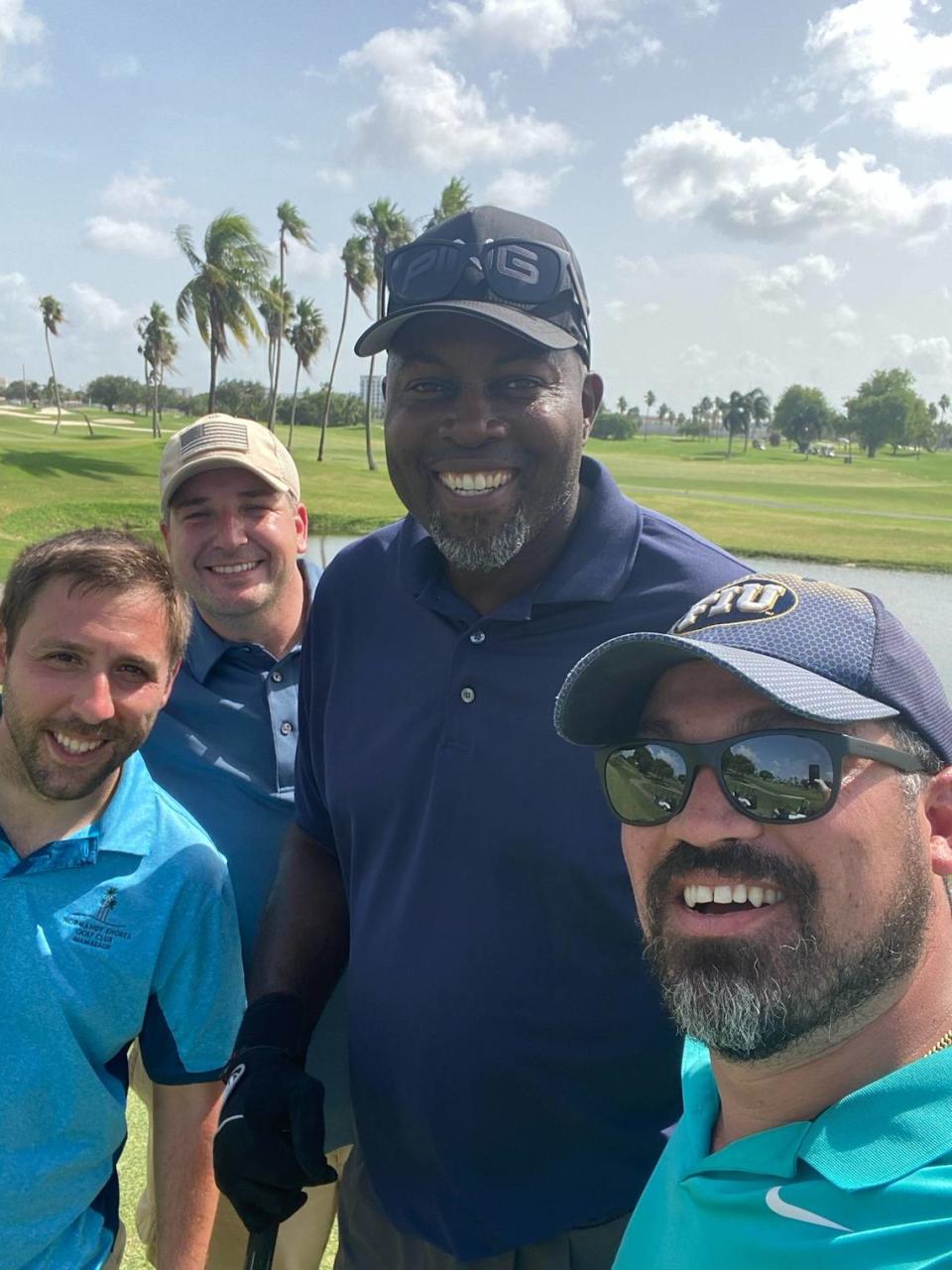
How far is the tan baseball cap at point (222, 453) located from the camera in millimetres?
3035

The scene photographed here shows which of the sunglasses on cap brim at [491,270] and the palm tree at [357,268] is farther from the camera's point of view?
the palm tree at [357,268]

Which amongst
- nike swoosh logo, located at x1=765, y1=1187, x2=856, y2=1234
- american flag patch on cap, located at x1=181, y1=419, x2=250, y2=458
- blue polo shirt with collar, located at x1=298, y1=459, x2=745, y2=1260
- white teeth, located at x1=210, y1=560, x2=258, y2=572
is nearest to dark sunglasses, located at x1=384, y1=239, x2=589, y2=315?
blue polo shirt with collar, located at x1=298, y1=459, x2=745, y2=1260

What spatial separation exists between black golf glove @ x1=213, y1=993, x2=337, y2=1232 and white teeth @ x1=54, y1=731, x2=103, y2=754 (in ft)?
2.40

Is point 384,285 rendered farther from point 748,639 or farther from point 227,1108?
point 227,1108

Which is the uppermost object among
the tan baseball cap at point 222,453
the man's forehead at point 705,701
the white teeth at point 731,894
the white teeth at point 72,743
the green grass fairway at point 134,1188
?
the tan baseball cap at point 222,453

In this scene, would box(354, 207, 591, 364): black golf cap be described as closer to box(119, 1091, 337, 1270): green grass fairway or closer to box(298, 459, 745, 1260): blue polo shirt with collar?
box(298, 459, 745, 1260): blue polo shirt with collar

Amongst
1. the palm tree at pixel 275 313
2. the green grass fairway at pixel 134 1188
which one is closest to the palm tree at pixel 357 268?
the palm tree at pixel 275 313

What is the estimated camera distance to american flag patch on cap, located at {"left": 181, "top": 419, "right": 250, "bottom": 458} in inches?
120

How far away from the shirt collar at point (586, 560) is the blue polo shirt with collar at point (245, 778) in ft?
2.36

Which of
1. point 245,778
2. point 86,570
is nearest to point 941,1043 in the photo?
point 86,570

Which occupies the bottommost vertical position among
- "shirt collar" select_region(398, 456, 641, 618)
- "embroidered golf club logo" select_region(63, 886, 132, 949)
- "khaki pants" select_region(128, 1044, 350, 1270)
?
"khaki pants" select_region(128, 1044, 350, 1270)

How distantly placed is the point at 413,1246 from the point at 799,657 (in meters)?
1.61

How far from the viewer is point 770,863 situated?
1.35 m

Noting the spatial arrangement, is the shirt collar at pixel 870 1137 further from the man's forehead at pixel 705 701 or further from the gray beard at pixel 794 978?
the man's forehead at pixel 705 701
